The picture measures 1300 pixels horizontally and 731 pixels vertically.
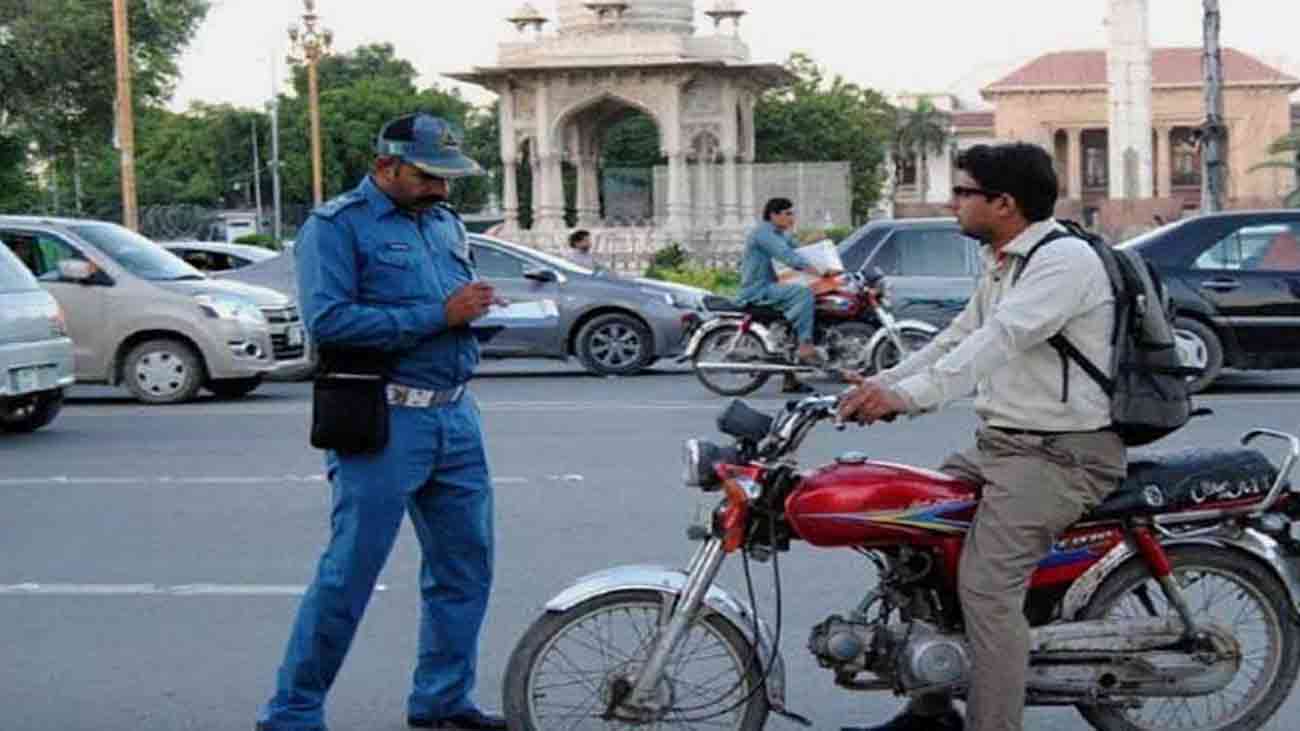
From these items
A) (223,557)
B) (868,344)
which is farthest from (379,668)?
(868,344)

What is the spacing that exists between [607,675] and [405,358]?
1.10 m

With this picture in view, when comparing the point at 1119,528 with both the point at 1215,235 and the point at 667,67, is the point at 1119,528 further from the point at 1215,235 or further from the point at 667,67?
the point at 667,67

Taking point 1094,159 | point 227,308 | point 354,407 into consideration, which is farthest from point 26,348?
point 1094,159

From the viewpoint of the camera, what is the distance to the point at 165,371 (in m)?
17.3

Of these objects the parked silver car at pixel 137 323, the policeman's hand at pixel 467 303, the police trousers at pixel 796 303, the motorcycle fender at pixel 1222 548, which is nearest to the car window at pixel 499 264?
the parked silver car at pixel 137 323

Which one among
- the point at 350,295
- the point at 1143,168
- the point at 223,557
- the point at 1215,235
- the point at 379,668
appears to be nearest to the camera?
the point at 350,295

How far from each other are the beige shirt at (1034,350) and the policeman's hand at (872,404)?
0.11 ft

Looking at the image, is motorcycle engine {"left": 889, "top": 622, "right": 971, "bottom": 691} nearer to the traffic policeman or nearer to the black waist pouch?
the traffic policeman

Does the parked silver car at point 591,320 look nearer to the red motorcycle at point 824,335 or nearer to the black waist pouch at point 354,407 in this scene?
the red motorcycle at point 824,335

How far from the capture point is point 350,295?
5.94 metres

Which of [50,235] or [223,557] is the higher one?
[50,235]

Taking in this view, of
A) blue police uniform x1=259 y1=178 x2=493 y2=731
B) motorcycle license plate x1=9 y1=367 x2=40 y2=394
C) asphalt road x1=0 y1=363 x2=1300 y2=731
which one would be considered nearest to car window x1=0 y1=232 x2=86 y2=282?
asphalt road x1=0 y1=363 x2=1300 y2=731

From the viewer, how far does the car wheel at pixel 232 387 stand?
59.3 ft

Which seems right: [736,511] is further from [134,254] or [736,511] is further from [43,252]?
[134,254]
